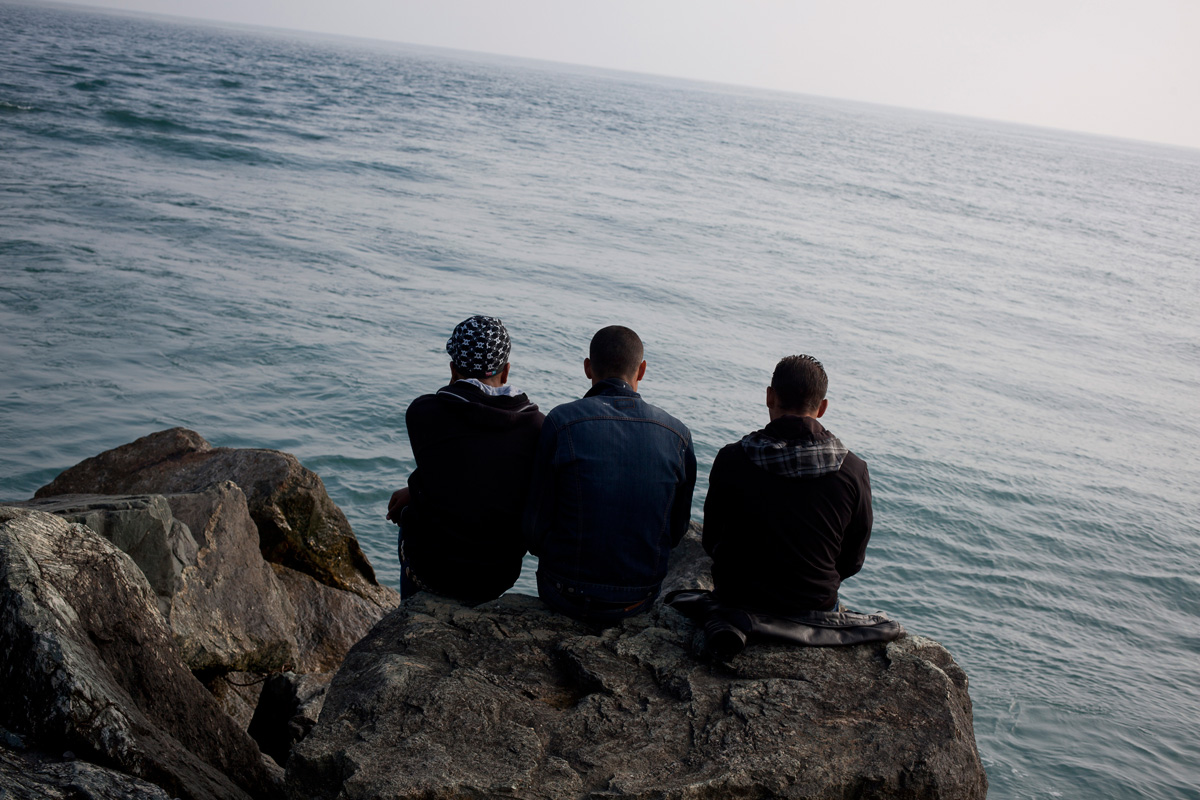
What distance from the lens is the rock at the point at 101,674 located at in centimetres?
260

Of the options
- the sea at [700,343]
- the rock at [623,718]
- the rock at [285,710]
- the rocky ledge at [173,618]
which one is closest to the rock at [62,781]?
the rocky ledge at [173,618]

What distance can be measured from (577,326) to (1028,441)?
7.66m

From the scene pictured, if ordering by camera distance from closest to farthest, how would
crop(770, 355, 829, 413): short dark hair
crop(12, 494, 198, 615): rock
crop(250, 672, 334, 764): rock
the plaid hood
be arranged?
the plaid hood → crop(770, 355, 829, 413): short dark hair → crop(250, 672, 334, 764): rock → crop(12, 494, 198, 615): rock

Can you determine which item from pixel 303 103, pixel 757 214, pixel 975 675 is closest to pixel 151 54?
pixel 303 103

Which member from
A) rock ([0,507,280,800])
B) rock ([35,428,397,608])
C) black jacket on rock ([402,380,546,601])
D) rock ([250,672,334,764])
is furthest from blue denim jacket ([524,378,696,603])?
rock ([35,428,397,608])

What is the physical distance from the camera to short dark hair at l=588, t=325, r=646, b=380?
3961 mm

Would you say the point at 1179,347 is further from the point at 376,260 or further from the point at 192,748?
the point at 192,748

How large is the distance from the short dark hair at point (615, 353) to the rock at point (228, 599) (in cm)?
248

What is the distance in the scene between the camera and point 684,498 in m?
3.97

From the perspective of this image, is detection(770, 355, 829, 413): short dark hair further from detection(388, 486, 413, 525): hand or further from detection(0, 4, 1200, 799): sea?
detection(388, 486, 413, 525): hand

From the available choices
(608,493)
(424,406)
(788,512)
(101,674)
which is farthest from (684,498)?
(101,674)

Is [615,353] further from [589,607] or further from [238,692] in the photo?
[238,692]

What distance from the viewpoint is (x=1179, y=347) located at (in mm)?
21750

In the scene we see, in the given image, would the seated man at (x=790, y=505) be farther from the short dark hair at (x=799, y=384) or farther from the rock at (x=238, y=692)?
the rock at (x=238, y=692)
